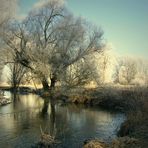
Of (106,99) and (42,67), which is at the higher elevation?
(42,67)

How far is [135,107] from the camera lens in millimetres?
20516

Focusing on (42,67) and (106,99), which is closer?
(106,99)

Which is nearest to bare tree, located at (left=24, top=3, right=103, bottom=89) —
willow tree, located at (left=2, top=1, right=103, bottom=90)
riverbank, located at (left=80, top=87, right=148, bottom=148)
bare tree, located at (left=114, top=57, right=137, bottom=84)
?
willow tree, located at (left=2, top=1, right=103, bottom=90)

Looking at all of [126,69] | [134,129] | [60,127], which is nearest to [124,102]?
[60,127]

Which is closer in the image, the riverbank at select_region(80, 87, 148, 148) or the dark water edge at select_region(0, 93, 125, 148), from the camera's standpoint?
→ the riverbank at select_region(80, 87, 148, 148)

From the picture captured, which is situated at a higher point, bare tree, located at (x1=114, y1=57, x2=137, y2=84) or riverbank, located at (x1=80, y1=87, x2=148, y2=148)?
bare tree, located at (x1=114, y1=57, x2=137, y2=84)

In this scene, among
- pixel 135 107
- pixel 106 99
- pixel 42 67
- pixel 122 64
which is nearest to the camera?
pixel 135 107

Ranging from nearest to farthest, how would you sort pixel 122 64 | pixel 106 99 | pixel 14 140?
pixel 14 140 → pixel 106 99 → pixel 122 64

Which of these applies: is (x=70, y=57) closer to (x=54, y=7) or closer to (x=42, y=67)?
(x=42, y=67)

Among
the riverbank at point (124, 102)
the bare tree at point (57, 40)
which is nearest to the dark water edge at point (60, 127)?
the riverbank at point (124, 102)

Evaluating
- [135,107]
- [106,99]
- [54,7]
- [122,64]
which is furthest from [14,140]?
[122,64]

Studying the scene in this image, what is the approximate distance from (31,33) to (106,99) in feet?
47.4

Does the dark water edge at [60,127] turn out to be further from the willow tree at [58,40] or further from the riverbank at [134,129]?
the willow tree at [58,40]

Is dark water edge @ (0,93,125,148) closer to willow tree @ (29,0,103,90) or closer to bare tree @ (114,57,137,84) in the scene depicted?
willow tree @ (29,0,103,90)
